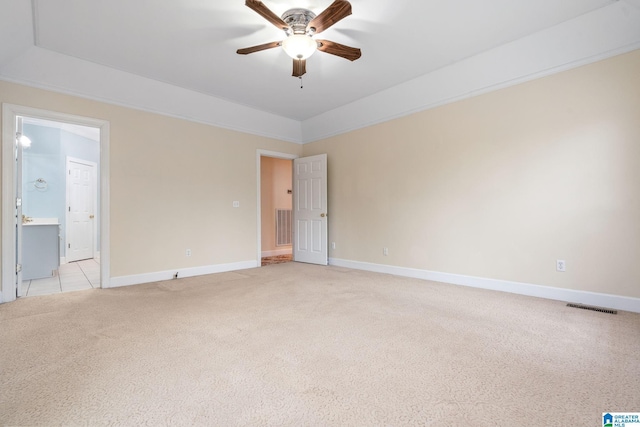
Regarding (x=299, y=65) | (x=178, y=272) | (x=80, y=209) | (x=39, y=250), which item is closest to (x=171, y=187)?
(x=178, y=272)

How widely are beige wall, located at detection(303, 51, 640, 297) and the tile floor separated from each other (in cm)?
433

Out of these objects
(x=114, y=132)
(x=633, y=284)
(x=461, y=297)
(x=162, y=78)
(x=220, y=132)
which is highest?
(x=162, y=78)

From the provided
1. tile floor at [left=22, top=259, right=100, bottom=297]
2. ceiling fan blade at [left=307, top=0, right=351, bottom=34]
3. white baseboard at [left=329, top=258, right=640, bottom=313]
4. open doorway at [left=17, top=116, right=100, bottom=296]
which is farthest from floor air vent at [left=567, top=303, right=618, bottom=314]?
open doorway at [left=17, top=116, right=100, bottom=296]

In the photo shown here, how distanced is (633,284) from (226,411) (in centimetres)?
374

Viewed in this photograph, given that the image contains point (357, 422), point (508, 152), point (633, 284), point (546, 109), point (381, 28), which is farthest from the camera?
point (508, 152)

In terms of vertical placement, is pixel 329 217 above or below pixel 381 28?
below

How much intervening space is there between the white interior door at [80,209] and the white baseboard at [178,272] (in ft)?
11.4

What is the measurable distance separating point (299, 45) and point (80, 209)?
663cm

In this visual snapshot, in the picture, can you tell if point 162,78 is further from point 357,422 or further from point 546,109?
point 546,109

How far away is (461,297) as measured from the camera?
3270mm

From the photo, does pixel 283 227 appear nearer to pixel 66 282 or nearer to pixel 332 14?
pixel 66 282

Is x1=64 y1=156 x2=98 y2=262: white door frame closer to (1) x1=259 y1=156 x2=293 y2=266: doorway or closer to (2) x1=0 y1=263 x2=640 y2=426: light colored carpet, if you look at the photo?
(2) x1=0 y1=263 x2=640 y2=426: light colored carpet

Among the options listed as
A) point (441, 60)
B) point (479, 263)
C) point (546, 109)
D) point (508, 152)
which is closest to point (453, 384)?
point (479, 263)

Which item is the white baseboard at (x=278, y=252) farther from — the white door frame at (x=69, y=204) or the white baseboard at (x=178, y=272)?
the white door frame at (x=69, y=204)
